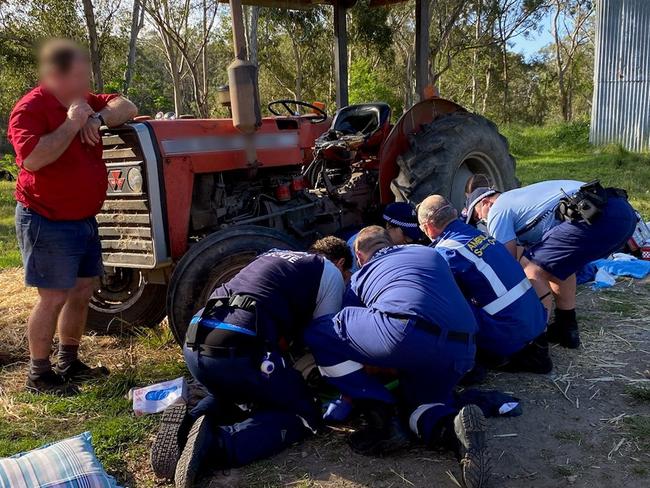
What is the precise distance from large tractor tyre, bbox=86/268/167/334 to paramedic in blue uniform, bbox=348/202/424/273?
1517mm

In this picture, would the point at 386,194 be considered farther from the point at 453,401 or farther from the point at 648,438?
the point at 648,438

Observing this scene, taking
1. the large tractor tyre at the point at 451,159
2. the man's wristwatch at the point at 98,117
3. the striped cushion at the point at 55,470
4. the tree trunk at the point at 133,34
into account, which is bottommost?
the striped cushion at the point at 55,470

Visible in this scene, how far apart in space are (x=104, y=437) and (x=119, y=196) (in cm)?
165

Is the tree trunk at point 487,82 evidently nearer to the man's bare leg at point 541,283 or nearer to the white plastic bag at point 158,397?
the man's bare leg at point 541,283

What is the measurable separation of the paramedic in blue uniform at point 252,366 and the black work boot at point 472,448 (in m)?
0.78

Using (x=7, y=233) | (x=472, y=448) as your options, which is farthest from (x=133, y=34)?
(x=472, y=448)

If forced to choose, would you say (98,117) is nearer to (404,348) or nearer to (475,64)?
(404,348)

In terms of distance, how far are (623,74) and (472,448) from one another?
15533 mm

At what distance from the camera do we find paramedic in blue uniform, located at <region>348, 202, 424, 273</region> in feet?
16.7

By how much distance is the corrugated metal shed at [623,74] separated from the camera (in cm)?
1561

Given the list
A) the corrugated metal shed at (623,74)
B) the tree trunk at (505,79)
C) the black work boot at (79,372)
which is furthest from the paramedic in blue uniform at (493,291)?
the tree trunk at (505,79)

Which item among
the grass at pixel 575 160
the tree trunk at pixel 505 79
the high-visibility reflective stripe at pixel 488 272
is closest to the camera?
the high-visibility reflective stripe at pixel 488 272

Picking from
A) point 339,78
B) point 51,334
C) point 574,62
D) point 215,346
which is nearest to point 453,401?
point 215,346

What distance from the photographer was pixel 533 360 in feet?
13.3
